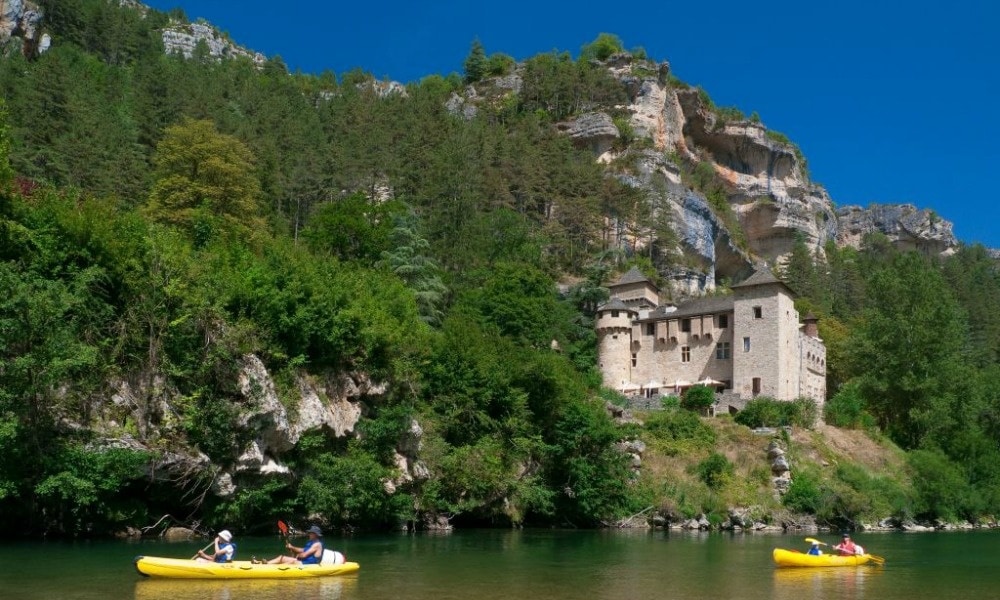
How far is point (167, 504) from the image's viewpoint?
110 ft

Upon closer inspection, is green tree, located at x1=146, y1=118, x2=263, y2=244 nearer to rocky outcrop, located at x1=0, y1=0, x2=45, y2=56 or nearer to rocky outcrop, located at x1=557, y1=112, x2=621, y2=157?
rocky outcrop, located at x1=0, y1=0, x2=45, y2=56

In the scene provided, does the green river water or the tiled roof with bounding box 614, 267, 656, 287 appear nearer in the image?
the green river water

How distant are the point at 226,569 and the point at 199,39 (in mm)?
135325

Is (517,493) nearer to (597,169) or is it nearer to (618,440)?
(618,440)

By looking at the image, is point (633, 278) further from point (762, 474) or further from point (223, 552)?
point (223, 552)

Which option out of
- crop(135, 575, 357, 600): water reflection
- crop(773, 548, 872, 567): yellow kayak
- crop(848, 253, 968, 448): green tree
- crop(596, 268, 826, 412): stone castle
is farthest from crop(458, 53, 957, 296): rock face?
crop(135, 575, 357, 600): water reflection

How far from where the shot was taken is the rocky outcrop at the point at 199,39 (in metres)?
138

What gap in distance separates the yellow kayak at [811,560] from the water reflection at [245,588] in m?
14.5

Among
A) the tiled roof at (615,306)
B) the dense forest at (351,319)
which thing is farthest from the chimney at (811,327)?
the tiled roof at (615,306)

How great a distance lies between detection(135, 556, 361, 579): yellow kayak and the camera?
2211cm

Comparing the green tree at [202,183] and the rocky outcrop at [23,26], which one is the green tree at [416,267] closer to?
the green tree at [202,183]

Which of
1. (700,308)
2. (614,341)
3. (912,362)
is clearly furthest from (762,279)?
(912,362)

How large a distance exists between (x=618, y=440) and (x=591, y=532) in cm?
589

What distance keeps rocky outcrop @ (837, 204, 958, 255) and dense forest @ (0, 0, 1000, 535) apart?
55.6 metres
